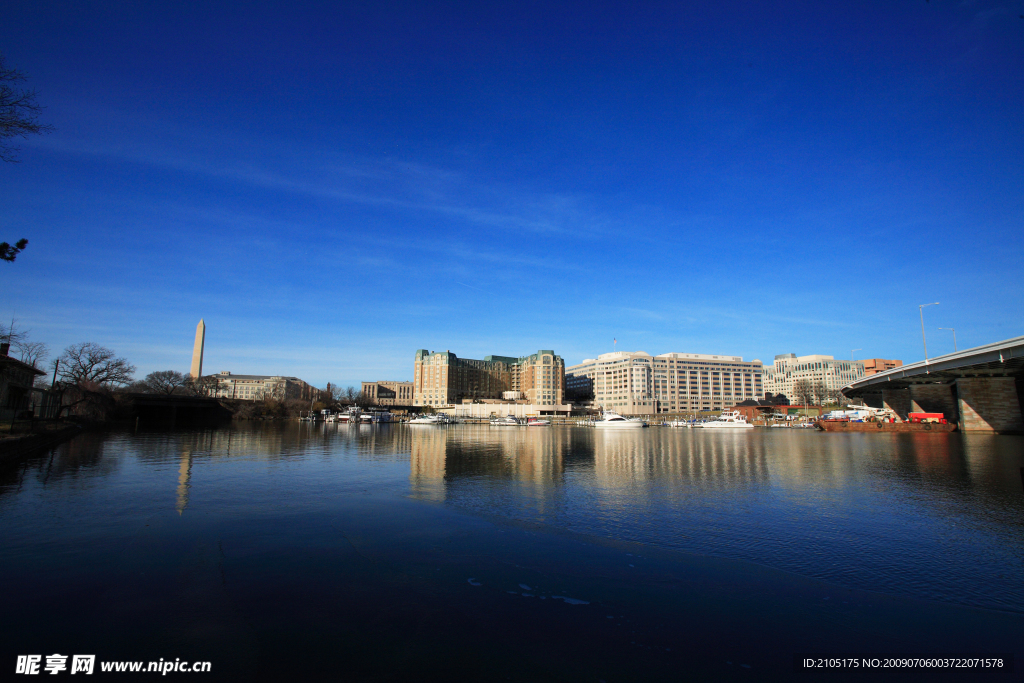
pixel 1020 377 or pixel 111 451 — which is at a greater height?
pixel 1020 377

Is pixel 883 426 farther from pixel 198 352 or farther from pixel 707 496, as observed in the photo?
pixel 198 352

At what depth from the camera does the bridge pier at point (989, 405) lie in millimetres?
59312

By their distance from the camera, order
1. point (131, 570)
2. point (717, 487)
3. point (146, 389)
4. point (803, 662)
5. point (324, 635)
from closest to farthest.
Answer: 1. point (803, 662)
2. point (324, 635)
3. point (131, 570)
4. point (717, 487)
5. point (146, 389)

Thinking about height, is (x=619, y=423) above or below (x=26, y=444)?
below

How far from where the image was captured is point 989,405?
60.7 metres

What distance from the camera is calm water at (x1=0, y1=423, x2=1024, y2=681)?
7.02 m

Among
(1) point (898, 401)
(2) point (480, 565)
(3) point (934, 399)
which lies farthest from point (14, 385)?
(1) point (898, 401)

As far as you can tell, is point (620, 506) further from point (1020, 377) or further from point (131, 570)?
point (1020, 377)

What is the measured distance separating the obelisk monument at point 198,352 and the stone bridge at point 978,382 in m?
164

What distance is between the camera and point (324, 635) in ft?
23.5

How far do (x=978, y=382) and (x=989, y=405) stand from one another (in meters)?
2.99

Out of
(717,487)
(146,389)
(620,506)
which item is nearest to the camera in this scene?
(620,506)

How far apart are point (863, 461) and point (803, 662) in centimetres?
3069

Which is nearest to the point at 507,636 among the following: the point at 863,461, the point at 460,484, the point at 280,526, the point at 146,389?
the point at 280,526
